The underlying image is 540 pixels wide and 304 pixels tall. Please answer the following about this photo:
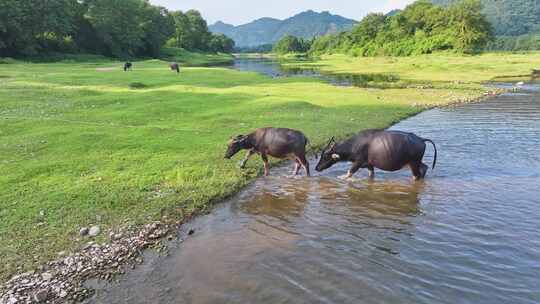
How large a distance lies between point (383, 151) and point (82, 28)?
102m

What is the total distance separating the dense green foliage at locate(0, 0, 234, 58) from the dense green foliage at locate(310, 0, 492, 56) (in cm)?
6721

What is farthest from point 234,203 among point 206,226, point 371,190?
point 371,190

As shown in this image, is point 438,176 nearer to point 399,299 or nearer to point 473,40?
point 399,299

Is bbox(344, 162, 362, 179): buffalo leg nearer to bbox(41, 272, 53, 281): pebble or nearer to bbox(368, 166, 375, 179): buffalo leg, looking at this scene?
bbox(368, 166, 375, 179): buffalo leg

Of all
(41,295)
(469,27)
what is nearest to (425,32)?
(469,27)

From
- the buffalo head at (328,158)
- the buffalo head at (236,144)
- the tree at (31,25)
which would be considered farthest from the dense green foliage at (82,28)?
the buffalo head at (328,158)

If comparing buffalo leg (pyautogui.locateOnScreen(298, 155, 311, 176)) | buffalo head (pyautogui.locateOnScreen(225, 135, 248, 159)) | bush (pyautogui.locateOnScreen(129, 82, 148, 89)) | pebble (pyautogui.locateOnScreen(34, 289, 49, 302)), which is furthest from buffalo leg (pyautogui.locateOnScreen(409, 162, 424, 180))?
bush (pyautogui.locateOnScreen(129, 82, 148, 89))

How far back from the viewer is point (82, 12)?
4139 inches

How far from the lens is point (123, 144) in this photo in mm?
18875

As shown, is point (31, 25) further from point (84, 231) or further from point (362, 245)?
point (362, 245)

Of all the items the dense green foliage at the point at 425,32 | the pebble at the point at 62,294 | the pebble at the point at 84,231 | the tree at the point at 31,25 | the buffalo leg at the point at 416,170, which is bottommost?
the pebble at the point at 62,294

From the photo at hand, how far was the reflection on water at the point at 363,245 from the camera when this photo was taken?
339 inches

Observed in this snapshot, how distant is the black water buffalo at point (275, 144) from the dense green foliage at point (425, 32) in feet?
348

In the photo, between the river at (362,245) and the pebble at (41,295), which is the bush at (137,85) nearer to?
the river at (362,245)
